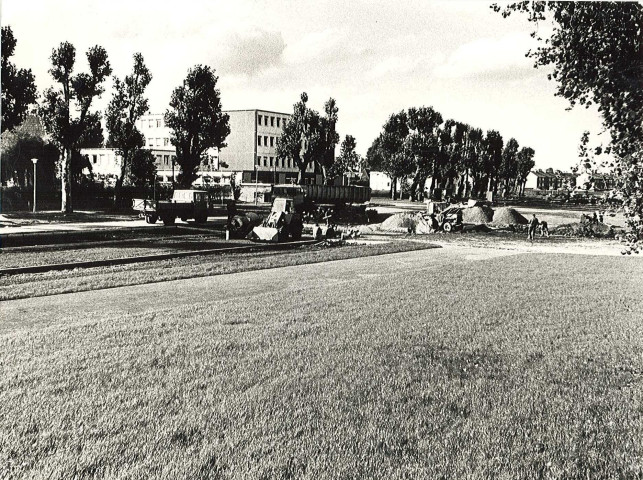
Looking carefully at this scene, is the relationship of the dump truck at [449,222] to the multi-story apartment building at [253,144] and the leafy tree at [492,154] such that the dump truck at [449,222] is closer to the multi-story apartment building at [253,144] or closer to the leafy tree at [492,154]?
the multi-story apartment building at [253,144]

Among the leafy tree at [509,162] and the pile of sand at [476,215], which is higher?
the leafy tree at [509,162]

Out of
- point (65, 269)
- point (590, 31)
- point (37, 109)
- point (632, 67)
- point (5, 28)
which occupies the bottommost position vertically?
point (65, 269)

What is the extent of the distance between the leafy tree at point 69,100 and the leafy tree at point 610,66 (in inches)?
1441

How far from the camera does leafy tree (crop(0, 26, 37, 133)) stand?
3066 cm

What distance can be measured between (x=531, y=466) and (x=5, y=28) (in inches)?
1329

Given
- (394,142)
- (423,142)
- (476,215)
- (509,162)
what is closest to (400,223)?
(476,215)

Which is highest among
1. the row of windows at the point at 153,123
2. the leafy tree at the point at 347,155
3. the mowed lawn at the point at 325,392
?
the row of windows at the point at 153,123

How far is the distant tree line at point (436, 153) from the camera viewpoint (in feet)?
262

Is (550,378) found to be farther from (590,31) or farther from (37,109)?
(37,109)

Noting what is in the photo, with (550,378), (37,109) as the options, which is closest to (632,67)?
A: (550,378)

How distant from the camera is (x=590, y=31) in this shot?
6828 millimetres

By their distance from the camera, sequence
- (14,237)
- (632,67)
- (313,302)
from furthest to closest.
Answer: (14,237)
(313,302)
(632,67)

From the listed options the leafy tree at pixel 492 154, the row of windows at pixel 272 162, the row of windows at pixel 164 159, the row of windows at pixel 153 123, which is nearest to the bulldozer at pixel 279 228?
the row of windows at pixel 164 159

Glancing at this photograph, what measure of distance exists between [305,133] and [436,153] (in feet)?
75.3
